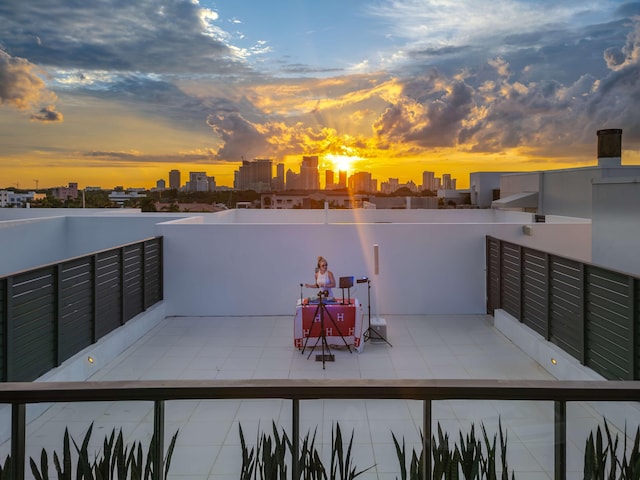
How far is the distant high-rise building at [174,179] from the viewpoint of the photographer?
103 feet

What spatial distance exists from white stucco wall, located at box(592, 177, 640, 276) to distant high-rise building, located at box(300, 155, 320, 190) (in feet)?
69.3

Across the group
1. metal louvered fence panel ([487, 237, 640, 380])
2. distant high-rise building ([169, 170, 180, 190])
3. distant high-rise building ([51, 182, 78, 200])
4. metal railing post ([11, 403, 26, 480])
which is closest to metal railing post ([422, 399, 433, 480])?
metal railing post ([11, 403, 26, 480])

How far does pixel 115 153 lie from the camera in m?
25.7

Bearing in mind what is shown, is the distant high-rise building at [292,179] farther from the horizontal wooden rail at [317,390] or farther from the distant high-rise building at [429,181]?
the horizontal wooden rail at [317,390]

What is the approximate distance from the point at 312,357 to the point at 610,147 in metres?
17.9

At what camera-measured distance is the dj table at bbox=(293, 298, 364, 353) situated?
6.99 meters

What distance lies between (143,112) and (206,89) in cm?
321

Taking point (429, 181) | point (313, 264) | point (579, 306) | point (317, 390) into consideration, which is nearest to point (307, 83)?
point (313, 264)

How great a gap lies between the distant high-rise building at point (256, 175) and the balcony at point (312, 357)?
14498mm

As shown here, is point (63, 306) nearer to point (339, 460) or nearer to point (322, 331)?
point (322, 331)

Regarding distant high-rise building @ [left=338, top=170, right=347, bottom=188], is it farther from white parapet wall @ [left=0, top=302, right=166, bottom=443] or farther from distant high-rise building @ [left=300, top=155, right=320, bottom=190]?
white parapet wall @ [left=0, top=302, right=166, bottom=443]

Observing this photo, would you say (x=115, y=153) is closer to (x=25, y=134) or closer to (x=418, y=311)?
(x=25, y=134)

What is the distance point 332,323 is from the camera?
7.02 m

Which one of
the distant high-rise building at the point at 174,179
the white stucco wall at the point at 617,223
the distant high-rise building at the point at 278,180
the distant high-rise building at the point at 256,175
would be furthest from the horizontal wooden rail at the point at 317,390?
the distant high-rise building at the point at 174,179
